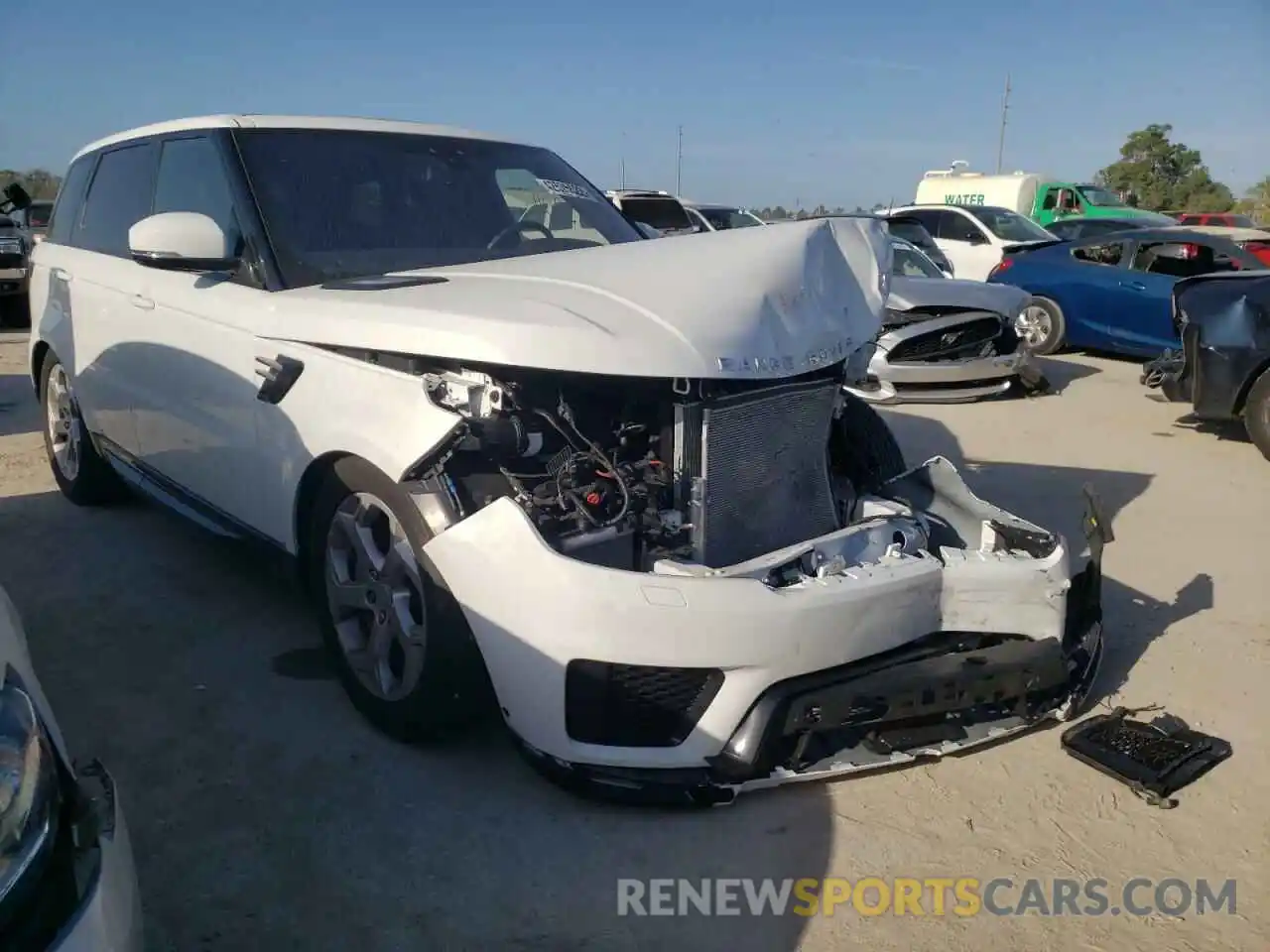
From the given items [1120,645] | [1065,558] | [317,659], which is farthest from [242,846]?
[1120,645]

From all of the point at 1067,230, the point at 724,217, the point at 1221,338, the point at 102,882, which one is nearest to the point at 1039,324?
the point at 1221,338

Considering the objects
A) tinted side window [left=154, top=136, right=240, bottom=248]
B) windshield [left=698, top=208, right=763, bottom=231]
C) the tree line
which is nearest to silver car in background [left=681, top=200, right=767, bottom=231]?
windshield [left=698, top=208, right=763, bottom=231]

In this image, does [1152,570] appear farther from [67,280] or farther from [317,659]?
[67,280]

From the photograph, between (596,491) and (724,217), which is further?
(724,217)

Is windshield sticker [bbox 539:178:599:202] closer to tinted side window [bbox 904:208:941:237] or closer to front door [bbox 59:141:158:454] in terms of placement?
front door [bbox 59:141:158:454]

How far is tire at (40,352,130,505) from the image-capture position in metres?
5.26

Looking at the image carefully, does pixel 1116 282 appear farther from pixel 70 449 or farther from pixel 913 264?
pixel 70 449

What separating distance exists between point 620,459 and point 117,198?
3192mm

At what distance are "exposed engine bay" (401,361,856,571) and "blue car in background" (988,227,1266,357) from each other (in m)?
7.75

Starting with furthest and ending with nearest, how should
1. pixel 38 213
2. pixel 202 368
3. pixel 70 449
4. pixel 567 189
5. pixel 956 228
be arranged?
pixel 38 213 → pixel 956 228 → pixel 70 449 → pixel 567 189 → pixel 202 368

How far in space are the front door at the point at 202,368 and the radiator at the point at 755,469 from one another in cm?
151

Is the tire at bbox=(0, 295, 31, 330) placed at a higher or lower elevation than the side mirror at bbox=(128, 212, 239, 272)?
lower

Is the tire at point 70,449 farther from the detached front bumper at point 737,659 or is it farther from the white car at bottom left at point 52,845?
the white car at bottom left at point 52,845

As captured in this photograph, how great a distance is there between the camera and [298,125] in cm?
389
